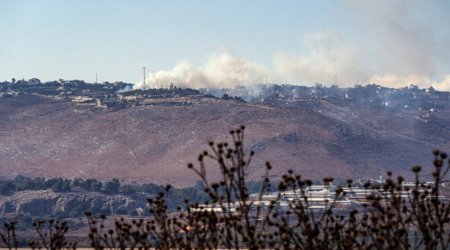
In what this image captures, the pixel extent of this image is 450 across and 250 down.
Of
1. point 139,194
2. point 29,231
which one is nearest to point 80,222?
point 29,231

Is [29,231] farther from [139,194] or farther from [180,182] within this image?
[180,182]

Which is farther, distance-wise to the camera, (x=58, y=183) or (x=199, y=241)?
(x=58, y=183)

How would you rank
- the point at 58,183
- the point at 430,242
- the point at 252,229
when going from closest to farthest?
the point at 430,242
the point at 252,229
the point at 58,183

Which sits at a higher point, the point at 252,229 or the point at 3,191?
the point at 252,229

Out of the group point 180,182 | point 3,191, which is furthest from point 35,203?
point 180,182

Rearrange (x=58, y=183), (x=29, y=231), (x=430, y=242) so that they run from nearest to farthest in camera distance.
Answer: (x=430, y=242) < (x=29, y=231) < (x=58, y=183)

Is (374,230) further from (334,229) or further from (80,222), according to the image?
(80,222)

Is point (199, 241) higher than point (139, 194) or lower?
higher

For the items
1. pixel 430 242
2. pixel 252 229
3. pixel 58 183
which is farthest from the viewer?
pixel 58 183

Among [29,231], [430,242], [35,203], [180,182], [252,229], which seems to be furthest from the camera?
[180,182]
